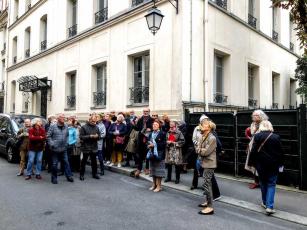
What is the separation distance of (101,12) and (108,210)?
10996mm

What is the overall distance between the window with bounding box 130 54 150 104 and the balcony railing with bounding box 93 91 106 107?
2.00 m

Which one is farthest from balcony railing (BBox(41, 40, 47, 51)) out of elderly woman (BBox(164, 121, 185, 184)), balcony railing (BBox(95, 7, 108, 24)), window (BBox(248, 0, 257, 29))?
elderly woman (BBox(164, 121, 185, 184))

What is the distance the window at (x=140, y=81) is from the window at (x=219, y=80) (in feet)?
8.40

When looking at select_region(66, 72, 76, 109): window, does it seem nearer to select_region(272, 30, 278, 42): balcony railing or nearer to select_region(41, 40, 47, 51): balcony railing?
select_region(41, 40, 47, 51): balcony railing

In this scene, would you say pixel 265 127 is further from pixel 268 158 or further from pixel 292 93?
pixel 292 93

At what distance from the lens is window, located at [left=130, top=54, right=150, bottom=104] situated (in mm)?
12641

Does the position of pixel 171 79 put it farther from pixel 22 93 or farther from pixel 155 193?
pixel 22 93

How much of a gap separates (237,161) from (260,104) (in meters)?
6.92

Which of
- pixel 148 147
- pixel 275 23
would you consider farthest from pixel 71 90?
pixel 275 23

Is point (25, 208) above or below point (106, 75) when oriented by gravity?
below

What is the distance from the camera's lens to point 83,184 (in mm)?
8297

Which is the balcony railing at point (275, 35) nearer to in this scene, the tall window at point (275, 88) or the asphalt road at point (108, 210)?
the tall window at point (275, 88)

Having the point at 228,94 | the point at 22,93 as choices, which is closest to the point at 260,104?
the point at 228,94

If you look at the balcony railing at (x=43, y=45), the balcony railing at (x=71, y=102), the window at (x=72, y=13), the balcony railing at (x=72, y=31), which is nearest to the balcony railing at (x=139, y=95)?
the balcony railing at (x=71, y=102)
